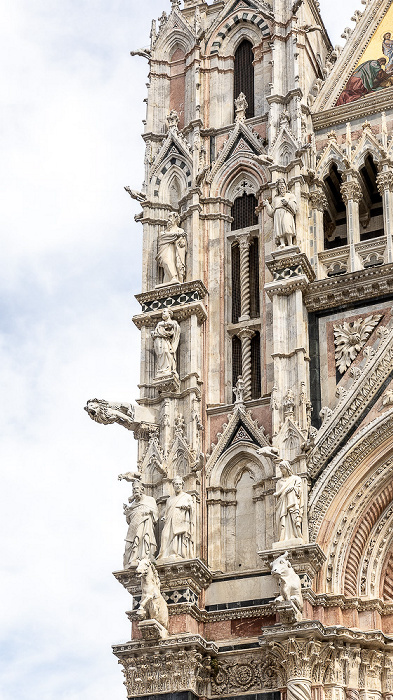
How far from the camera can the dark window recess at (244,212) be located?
22109mm

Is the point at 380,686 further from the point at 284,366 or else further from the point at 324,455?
the point at 284,366

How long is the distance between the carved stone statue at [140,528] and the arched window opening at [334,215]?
5.74m

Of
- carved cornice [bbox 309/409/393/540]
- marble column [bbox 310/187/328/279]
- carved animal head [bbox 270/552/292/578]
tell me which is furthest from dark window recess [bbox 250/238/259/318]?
carved animal head [bbox 270/552/292/578]

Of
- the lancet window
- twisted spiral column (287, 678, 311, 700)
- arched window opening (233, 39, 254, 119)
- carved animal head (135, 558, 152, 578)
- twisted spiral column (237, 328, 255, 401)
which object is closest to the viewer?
twisted spiral column (287, 678, 311, 700)

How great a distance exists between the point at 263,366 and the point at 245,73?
6391 millimetres

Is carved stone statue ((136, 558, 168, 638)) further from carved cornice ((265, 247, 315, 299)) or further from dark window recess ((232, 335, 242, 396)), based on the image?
carved cornice ((265, 247, 315, 299))

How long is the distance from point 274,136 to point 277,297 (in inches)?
127

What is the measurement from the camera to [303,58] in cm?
2333

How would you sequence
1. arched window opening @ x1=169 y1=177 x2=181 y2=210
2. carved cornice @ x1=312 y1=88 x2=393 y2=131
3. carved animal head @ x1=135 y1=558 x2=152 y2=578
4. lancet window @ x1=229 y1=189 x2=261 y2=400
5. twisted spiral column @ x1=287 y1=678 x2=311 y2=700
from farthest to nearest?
1. arched window opening @ x1=169 y1=177 x2=181 y2=210
2. carved cornice @ x1=312 y1=88 x2=393 y2=131
3. lancet window @ x1=229 y1=189 x2=261 y2=400
4. carved animal head @ x1=135 y1=558 x2=152 y2=578
5. twisted spiral column @ x1=287 y1=678 x2=311 y2=700

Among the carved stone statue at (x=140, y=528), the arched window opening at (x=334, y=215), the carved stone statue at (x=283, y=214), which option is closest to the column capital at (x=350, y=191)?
the arched window opening at (x=334, y=215)

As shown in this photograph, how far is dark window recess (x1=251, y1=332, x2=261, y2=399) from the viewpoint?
2064 cm

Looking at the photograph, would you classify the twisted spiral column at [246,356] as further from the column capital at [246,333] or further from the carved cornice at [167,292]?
the carved cornice at [167,292]

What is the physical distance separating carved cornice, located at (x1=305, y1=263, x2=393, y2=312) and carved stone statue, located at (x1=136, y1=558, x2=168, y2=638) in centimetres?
508

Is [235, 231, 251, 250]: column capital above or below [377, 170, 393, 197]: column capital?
below
